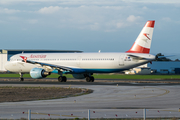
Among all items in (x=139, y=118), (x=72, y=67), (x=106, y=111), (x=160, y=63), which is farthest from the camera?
(x=160, y=63)

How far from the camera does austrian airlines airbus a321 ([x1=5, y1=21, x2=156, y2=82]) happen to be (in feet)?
158

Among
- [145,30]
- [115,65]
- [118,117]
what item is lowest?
→ [118,117]

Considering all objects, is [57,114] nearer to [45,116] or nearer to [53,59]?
[45,116]

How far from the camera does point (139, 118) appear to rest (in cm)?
1567

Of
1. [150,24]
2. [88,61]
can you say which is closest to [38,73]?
[88,61]

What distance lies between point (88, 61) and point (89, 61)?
0.18m

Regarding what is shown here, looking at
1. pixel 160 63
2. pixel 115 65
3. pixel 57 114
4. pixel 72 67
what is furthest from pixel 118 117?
pixel 160 63

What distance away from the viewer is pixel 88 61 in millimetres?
50719

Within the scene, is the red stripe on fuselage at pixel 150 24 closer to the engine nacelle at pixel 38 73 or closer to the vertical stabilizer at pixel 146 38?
the vertical stabilizer at pixel 146 38

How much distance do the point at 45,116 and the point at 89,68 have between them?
3445 cm

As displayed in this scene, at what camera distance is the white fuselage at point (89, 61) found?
48.0 meters

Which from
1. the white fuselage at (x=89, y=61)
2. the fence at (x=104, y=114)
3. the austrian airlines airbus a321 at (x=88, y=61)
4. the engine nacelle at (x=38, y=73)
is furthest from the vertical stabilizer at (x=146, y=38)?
the fence at (x=104, y=114)

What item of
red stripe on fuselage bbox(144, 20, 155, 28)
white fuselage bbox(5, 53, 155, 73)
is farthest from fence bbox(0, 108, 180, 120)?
red stripe on fuselage bbox(144, 20, 155, 28)

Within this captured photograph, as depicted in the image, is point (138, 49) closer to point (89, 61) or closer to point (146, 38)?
point (146, 38)
